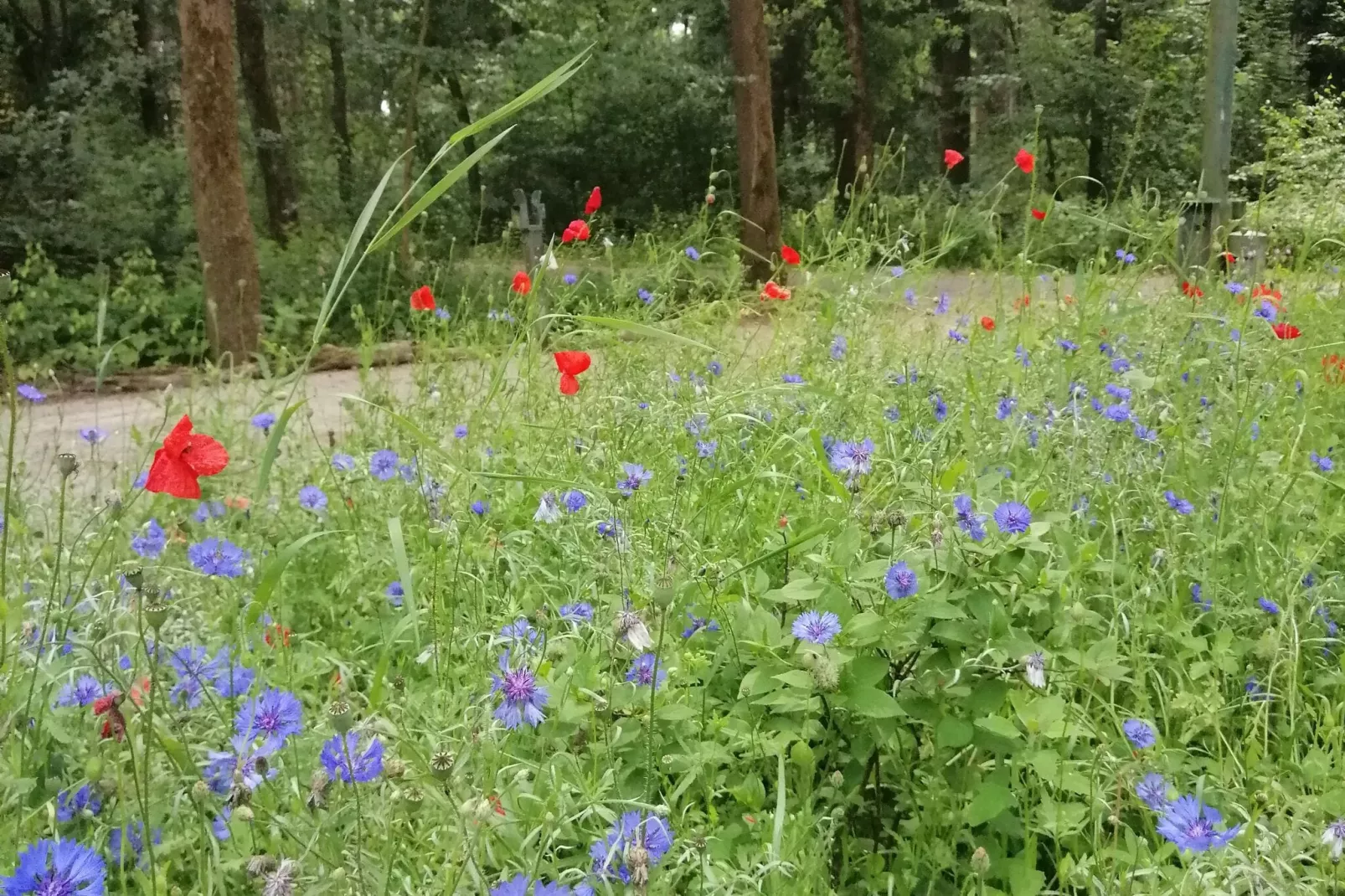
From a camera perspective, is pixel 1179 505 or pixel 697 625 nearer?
pixel 697 625

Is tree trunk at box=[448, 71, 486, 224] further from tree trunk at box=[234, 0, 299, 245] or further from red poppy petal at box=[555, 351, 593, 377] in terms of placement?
red poppy petal at box=[555, 351, 593, 377]

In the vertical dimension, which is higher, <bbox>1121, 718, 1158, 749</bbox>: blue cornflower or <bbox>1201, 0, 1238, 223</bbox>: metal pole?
<bbox>1201, 0, 1238, 223</bbox>: metal pole

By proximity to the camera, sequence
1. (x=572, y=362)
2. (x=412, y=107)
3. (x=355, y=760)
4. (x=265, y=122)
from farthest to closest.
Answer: (x=265, y=122)
(x=412, y=107)
(x=572, y=362)
(x=355, y=760)

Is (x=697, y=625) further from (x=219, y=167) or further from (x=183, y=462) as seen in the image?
(x=219, y=167)

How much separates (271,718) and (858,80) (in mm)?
15777

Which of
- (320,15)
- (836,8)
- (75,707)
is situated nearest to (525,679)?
(75,707)

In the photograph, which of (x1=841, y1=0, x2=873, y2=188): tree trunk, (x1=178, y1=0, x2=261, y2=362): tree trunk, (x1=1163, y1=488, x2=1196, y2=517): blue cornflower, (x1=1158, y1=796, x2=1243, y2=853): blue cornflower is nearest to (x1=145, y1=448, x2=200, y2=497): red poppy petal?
(x1=1158, y1=796, x2=1243, y2=853): blue cornflower

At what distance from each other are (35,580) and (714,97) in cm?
1443

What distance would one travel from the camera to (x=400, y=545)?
108 cm

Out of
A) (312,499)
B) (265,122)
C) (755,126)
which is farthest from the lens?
(265,122)

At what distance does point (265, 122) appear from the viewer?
10.5m

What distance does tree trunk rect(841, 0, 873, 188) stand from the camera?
14898mm

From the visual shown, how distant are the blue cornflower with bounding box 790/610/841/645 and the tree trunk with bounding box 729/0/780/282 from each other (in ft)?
23.6

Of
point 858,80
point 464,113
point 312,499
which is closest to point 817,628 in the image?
point 312,499
